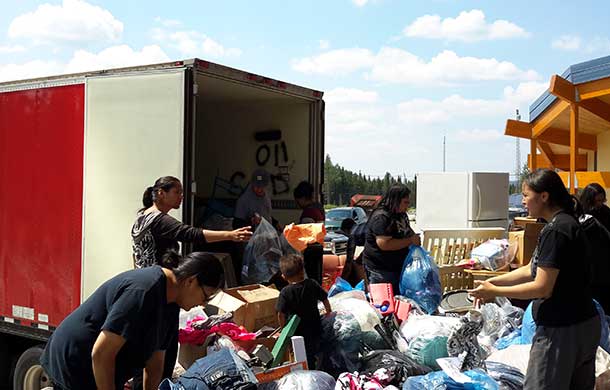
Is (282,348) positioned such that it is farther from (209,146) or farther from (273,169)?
(209,146)

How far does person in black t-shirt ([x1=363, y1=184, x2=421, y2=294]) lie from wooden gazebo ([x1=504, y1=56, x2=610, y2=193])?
3.85 m

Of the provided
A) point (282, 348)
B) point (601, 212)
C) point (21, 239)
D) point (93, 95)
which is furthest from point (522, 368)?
point (21, 239)

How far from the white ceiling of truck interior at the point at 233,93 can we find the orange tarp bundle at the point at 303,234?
4.74 ft

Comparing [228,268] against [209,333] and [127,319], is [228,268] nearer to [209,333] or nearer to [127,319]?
[209,333]

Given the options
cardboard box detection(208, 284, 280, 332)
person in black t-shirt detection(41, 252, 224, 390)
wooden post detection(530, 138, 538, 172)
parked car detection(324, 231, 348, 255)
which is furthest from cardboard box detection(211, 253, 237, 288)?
wooden post detection(530, 138, 538, 172)

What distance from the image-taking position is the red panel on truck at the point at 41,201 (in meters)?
5.21

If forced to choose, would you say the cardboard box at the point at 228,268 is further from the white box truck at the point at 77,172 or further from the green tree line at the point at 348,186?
the green tree line at the point at 348,186

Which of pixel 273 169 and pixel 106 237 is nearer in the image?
pixel 106 237

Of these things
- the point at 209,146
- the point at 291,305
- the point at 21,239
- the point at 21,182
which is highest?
the point at 209,146

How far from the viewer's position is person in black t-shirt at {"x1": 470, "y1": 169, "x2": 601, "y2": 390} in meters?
3.09

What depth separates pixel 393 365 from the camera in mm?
4109

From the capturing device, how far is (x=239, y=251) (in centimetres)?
650

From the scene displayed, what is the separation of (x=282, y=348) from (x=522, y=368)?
5.23 feet

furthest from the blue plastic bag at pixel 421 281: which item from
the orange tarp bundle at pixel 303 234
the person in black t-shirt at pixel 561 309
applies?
the person in black t-shirt at pixel 561 309
